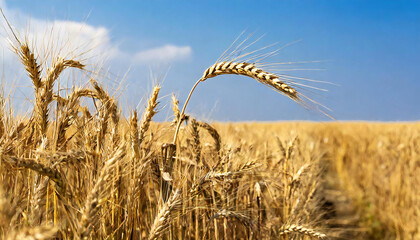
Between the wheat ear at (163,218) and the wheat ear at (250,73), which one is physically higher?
the wheat ear at (250,73)

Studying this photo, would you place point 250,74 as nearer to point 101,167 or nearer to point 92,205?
point 101,167

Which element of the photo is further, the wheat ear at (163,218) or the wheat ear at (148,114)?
the wheat ear at (148,114)

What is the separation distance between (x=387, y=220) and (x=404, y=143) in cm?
161

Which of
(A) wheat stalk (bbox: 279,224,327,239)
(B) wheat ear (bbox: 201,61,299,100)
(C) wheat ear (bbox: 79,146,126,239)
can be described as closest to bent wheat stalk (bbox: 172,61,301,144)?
(B) wheat ear (bbox: 201,61,299,100)

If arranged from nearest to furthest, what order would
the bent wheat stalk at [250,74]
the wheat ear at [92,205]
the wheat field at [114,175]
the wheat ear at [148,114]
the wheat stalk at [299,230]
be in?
the wheat ear at [92,205], the wheat field at [114,175], the bent wheat stalk at [250,74], the wheat ear at [148,114], the wheat stalk at [299,230]

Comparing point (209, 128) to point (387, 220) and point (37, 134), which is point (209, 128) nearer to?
point (37, 134)

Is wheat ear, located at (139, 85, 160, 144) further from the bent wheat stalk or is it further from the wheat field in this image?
the bent wheat stalk

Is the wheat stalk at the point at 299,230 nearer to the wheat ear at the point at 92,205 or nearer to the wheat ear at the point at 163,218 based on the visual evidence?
the wheat ear at the point at 163,218

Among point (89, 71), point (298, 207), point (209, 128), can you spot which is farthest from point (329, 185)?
point (89, 71)

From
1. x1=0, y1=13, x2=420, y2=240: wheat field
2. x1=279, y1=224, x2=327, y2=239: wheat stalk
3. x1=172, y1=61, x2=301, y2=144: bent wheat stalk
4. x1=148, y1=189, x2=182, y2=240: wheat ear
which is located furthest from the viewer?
x1=279, y1=224, x2=327, y2=239: wheat stalk

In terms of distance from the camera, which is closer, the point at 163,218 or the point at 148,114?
the point at 163,218

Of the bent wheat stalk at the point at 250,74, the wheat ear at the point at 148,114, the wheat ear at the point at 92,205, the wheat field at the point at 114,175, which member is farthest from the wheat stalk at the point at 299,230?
the wheat ear at the point at 92,205

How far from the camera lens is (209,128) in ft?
8.06

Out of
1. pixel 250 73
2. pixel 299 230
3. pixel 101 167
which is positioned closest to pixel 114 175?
pixel 101 167
